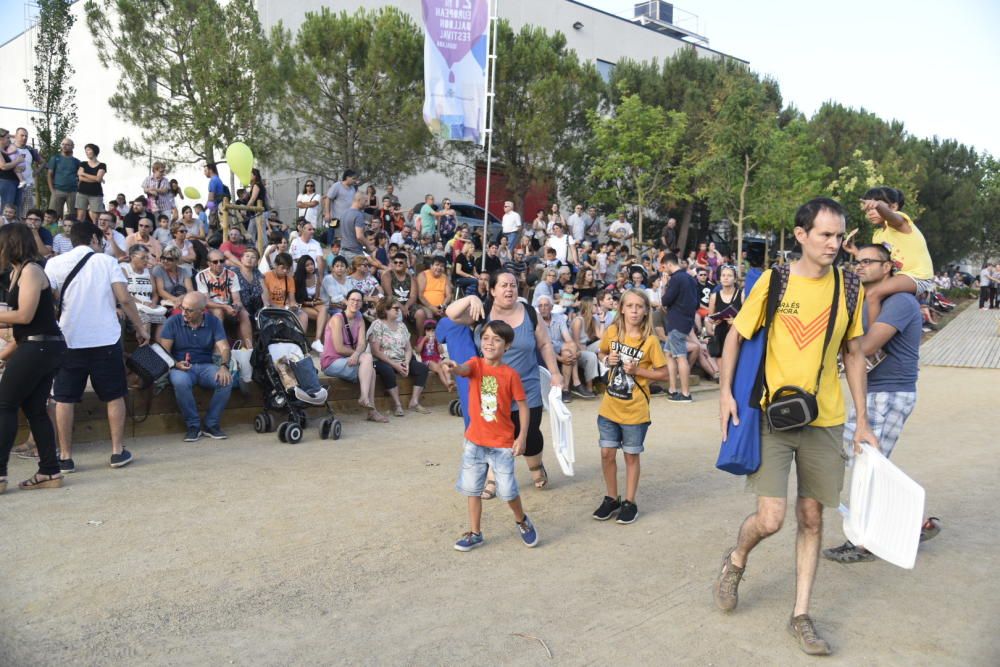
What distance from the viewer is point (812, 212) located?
12.3 feet

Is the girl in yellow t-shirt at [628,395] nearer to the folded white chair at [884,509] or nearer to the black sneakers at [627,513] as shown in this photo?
the black sneakers at [627,513]

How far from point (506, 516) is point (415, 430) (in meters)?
3.15

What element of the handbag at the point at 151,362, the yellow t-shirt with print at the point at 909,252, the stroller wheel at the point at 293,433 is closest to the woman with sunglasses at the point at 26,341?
the handbag at the point at 151,362

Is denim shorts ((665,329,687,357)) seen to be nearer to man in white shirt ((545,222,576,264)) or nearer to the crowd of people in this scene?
the crowd of people

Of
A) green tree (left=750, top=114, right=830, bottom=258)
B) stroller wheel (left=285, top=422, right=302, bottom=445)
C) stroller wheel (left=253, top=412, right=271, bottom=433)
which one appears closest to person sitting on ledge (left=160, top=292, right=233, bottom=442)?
stroller wheel (left=253, top=412, right=271, bottom=433)

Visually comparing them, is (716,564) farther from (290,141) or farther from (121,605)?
(290,141)

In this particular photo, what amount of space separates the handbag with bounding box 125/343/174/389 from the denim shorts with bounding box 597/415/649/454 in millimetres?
4484

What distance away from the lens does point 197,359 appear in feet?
26.3

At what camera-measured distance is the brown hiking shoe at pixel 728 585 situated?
13.3 ft

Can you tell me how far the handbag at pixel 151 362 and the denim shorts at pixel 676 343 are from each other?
688cm

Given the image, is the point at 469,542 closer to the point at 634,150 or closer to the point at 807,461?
Result: the point at 807,461

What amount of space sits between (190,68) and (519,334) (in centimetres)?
1830

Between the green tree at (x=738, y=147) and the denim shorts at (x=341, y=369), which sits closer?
the denim shorts at (x=341, y=369)

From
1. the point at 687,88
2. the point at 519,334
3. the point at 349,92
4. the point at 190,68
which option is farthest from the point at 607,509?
the point at 687,88
